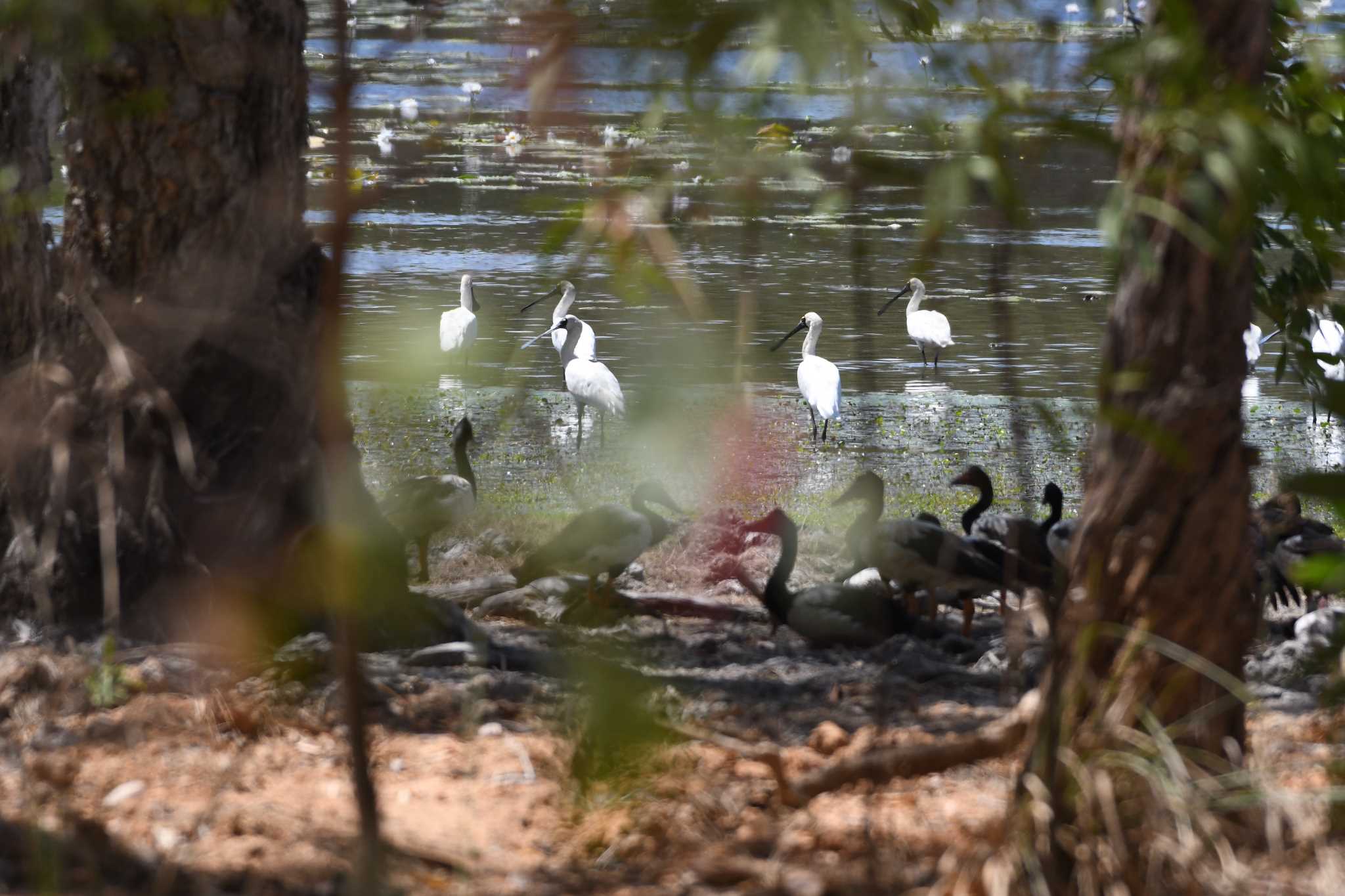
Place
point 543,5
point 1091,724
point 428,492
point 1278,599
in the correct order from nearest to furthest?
point 543,5
point 1091,724
point 428,492
point 1278,599

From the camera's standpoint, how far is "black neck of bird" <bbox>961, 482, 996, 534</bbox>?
7.32 m

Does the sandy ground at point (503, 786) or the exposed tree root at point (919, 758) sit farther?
the exposed tree root at point (919, 758)

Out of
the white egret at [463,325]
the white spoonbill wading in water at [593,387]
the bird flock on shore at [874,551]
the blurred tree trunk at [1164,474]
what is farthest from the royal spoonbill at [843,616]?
the white egret at [463,325]

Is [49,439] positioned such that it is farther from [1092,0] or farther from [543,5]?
[1092,0]

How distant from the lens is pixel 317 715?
397 centimetres

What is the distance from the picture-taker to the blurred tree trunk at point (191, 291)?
4.43 metres

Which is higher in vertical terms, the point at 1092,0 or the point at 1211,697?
the point at 1092,0

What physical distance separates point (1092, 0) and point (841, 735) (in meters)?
2.13

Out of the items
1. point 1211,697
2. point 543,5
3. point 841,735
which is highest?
point 543,5

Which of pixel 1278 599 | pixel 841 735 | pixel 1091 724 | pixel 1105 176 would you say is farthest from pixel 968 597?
pixel 1105 176

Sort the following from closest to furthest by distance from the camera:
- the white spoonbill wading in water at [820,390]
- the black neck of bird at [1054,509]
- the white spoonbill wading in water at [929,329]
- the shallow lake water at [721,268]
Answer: the shallow lake water at [721,268] < the black neck of bird at [1054,509] < the white spoonbill wading in water at [820,390] < the white spoonbill wading in water at [929,329]

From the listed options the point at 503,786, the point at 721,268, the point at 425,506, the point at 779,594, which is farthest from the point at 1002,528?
the point at 721,268

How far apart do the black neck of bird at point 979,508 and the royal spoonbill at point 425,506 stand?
246cm

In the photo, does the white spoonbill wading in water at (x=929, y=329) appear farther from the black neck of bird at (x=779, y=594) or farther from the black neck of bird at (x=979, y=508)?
the black neck of bird at (x=779, y=594)
